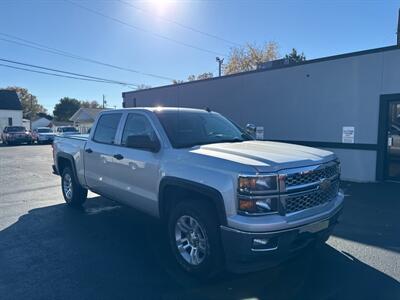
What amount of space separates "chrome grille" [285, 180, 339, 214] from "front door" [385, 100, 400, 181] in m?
6.35

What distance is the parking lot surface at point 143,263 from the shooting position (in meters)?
3.42

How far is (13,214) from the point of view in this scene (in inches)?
247

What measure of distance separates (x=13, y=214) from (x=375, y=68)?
31.8 feet

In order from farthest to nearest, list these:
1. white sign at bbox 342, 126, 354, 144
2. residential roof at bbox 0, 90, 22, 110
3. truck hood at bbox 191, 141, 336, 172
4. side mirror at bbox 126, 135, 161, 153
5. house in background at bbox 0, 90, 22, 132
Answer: residential roof at bbox 0, 90, 22, 110
house in background at bbox 0, 90, 22, 132
white sign at bbox 342, 126, 354, 144
side mirror at bbox 126, 135, 161, 153
truck hood at bbox 191, 141, 336, 172

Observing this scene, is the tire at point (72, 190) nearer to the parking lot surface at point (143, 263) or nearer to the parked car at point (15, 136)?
the parking lot surface at point (143, 263)

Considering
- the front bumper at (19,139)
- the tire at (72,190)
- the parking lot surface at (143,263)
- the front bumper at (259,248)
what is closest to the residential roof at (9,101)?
the front bumper at (19,139)

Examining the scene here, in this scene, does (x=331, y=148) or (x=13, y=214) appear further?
(x=331, y=148)

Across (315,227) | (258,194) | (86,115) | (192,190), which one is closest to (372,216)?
(315,227)

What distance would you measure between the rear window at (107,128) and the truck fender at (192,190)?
1.63 meters

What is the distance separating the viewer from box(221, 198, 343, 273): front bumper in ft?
10.1

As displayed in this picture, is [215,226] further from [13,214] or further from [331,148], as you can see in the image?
[331,148]

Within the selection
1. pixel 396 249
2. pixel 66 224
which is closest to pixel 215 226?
pixel 396 249

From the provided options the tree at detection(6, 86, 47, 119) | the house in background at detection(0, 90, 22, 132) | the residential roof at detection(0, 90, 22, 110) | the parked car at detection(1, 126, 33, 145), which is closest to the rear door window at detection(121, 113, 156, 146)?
the parked car at detection(1, 126, 33, 145)

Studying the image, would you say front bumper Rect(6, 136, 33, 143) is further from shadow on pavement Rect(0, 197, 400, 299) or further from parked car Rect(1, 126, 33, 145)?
shadow on pavement Rect(0, 197, 400, 299)
